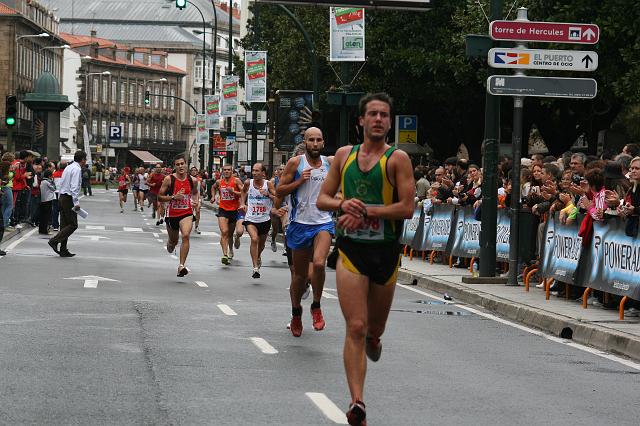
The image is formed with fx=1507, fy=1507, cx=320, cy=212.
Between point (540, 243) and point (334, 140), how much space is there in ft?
155

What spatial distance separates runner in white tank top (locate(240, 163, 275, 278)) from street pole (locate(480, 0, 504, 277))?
→ 3368 millimetres

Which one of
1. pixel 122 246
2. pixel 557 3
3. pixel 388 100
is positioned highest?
pixel 557 3

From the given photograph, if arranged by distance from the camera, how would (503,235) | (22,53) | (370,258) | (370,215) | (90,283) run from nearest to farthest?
(370,215)
(370,258)
(90,283)
(503,235)
(22,53)

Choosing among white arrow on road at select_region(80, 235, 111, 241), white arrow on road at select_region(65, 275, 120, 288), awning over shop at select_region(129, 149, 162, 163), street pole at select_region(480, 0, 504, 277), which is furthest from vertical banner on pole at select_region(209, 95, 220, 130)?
awning over shop at select_region(129, 149, 162, 163)

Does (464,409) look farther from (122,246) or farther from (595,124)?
(595,124)

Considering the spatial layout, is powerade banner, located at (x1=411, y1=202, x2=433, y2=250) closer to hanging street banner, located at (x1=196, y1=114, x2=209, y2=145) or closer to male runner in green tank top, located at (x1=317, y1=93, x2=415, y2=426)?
male runner in green tank top, located at (x1=317, y1=93, x2=415, y2=426)

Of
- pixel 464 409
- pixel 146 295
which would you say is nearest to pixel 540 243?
pixel 146 295

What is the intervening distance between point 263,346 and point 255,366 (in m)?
1.45

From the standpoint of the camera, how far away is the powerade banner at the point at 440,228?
25.8m

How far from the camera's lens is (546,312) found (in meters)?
16.4

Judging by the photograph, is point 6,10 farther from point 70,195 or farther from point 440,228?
point 440,228

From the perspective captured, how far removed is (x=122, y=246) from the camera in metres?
31.3

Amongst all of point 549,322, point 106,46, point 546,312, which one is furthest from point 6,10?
point 549,322

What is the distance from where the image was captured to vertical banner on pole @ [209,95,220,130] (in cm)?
6369
